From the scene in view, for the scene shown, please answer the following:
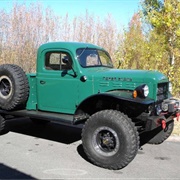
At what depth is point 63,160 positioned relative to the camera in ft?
15.8

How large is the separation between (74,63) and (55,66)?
1.59ft

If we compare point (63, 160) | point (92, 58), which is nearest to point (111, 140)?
point (63, 160)

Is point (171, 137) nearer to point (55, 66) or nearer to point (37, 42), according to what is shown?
point (55, 66)

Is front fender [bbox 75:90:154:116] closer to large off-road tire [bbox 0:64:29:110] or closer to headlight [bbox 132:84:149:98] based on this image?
headlight [bbox 132:84:149:98]

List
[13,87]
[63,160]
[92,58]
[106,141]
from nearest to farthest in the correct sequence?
[106,141], [63,160], [13,87], [92,58]

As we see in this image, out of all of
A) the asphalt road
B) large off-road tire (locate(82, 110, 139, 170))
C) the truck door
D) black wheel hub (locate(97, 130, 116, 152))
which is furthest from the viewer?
the truck door

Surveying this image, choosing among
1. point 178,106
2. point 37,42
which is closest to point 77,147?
point 178,106

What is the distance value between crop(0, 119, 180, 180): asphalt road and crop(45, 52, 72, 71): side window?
155cm

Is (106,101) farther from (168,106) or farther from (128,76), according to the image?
(168,106)

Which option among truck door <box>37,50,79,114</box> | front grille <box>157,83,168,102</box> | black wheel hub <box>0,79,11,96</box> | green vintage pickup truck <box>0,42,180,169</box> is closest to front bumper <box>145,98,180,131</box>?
green vintage pickup truck <box>0,42,180,169</box>

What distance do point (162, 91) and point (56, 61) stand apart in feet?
6.93

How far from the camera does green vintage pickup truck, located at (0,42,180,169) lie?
448 centimetres

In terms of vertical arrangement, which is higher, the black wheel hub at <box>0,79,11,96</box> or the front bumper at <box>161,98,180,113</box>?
the black wheel hub at <box>0,79,11,96</box>

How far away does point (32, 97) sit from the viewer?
5801mm
